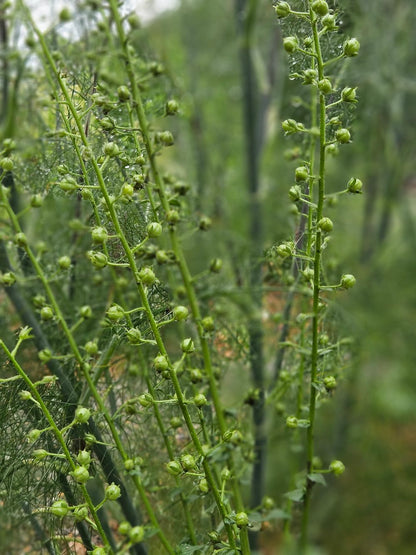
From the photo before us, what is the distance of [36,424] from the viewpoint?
0.33 meters

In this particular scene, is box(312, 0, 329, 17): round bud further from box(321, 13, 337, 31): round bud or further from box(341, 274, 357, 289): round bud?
box(341, 274, 357, 289): round bud

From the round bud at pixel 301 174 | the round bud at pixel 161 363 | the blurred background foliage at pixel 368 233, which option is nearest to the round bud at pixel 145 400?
the round bud at pixel 161 363

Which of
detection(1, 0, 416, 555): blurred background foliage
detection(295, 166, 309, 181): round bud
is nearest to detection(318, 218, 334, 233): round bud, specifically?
detection(295, 166, 309, 181): round bud

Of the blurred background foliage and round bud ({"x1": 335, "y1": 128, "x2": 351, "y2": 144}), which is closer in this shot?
round bud ({"x1": 335, "y1": 128, "x2": 351, "y2": 144})

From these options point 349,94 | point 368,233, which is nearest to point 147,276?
point 349,94

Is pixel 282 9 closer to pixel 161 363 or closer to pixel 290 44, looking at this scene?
pixel 290 44

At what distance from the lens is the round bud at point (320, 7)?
264mm

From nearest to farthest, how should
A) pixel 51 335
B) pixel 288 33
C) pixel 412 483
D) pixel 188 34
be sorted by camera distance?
pixel 288 33 < pixel 51 335 < pixel 412 483 < pixel 188 34

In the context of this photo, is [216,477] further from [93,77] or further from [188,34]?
[188,34]

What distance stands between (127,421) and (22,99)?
0.29 meters

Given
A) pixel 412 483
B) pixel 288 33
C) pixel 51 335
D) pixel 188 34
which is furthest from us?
pixel 188 34

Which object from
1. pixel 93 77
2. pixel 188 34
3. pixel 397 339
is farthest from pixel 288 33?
Result: pixel 188 34

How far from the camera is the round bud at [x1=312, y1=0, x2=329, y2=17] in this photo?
0.26 metres

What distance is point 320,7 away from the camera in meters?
0.26
